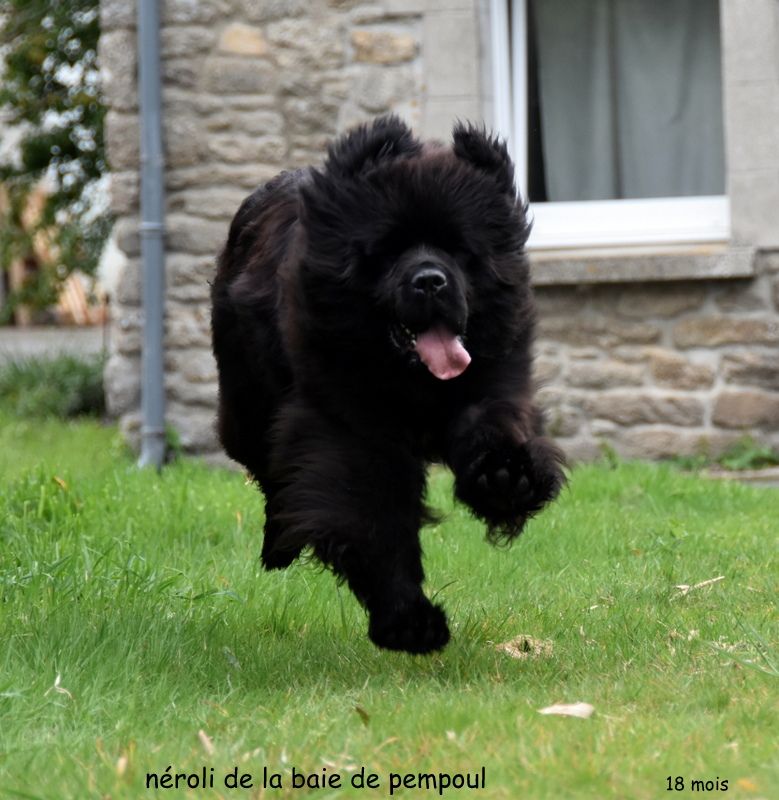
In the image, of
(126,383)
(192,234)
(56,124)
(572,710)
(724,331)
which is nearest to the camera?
(572,710)

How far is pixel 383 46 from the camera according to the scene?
8.23m

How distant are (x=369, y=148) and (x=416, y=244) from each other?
0.29m

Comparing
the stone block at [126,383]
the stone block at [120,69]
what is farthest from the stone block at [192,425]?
the stone block at [120,69]

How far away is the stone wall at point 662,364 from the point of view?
7973 millimetres

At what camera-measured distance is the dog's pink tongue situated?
360 centimetres

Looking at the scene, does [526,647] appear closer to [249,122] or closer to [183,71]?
[249,122]

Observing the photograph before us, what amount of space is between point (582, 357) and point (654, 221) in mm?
889

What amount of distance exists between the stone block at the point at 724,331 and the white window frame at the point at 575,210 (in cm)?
47

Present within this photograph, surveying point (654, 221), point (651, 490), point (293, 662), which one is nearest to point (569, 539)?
point (651, 490)

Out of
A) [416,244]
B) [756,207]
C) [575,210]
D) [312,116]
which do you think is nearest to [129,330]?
[312,116]

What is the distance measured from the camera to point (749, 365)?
798 cm

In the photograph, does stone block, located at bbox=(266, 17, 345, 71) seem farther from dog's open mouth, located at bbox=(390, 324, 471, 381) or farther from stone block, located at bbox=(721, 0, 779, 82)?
dog's open mouth, located at bbox=(390, 324, 471, 381)

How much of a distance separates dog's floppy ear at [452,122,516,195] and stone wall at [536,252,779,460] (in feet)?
14.4

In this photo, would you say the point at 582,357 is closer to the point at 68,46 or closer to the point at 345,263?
the point at 345,263
